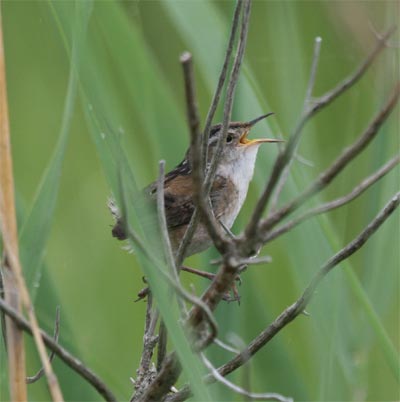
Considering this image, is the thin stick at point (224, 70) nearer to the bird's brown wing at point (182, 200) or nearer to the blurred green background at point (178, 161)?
the blurred green background at point (178, 161)

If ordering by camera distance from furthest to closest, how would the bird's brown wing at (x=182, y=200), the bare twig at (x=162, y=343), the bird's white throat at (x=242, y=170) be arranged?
the bird's white throat at (x=242, y=170) < the bird's brown wing at (x=182, y=200) < the bare twig at (x=162, y=343)

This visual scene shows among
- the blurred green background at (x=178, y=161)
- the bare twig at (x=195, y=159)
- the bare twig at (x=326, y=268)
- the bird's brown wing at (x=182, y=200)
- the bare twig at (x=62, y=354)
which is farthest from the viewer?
the bird's brown wing at (x=182, y=200)

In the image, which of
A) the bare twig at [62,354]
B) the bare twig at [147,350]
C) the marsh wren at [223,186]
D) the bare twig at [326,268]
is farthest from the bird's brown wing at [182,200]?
the bare twig at [62,354]

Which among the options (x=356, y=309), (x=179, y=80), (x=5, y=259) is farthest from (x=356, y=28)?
(x=5, y=259)

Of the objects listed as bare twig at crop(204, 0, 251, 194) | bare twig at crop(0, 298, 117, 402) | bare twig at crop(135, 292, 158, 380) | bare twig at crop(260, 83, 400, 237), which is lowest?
bare twig at crop(135, 292, 158, 380)

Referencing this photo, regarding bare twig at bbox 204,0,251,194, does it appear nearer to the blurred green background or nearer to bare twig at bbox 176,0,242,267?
bare twig at bbox 176,0,242,267

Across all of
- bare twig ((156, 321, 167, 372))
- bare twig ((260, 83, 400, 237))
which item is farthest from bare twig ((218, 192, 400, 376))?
bare twig ((260, 83, 400, 237))

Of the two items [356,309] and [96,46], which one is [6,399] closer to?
[96,46]
